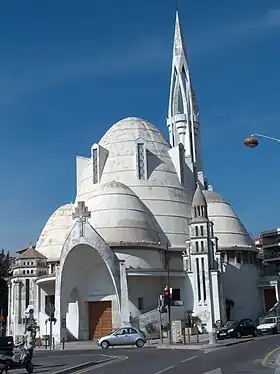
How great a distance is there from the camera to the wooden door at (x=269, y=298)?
59366 mm

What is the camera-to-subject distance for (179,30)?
270 ft

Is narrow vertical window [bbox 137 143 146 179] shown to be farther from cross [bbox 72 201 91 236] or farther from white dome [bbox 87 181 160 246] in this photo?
cross [bbox 72 201 91 236]

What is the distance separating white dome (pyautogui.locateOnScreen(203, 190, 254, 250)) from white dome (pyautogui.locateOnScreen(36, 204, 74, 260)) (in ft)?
50.5

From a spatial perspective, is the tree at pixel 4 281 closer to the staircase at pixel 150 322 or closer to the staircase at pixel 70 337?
the staircase at pixel 70 337

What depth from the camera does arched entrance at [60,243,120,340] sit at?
154 ft

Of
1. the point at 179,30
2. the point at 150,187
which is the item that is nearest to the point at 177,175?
the point at 150,187

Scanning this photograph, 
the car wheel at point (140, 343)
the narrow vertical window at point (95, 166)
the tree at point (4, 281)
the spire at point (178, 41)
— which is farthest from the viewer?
the spire at point (178, 41)

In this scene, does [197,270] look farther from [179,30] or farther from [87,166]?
[179,30]

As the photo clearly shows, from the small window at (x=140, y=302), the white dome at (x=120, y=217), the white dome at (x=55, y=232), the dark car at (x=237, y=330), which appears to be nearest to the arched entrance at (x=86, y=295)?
the small window at (x=140, y=302)

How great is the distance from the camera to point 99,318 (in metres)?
47.6

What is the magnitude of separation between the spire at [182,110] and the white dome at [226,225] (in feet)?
31.0

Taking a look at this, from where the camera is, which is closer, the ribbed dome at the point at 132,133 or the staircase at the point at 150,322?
the staircase at the point at 150,322

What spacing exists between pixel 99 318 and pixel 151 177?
16.8 m

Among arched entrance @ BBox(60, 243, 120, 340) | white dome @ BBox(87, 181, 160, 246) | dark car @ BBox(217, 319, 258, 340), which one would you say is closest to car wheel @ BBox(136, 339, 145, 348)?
dark car @ BBox(217, 319, 258, 340)
